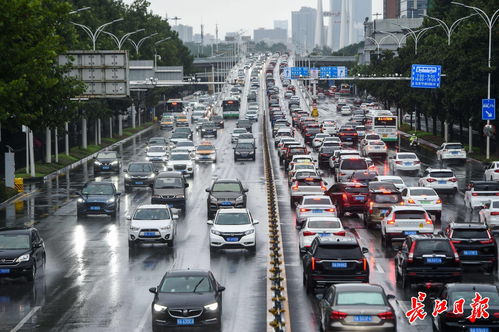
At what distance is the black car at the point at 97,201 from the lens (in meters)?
47.3

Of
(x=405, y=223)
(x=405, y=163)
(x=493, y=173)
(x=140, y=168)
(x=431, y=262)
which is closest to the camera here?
(x=431, y=262)

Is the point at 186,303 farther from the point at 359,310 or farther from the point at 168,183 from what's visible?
the point at 168,183

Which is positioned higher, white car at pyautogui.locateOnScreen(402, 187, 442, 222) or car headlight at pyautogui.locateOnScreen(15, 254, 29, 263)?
car headlight at pyautogui.locateOnScreen(15, 254, 29, 263)

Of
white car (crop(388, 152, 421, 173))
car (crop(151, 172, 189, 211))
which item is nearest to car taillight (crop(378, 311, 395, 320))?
car (crop(151, 172, 189, 211))

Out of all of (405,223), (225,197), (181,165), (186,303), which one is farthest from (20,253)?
(181,165)

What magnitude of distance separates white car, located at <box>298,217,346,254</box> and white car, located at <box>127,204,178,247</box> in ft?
17.7

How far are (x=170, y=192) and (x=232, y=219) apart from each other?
46.3 feet

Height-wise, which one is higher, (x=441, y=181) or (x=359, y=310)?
(x=359, y=310)

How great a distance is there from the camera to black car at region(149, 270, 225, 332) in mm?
22281

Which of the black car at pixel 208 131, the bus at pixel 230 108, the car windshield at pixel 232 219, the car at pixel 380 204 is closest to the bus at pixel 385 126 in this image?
the black car at pixel 208 131

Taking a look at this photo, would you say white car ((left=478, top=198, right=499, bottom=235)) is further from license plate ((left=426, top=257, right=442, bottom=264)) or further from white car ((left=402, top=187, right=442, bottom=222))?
license plate ((left=426, top=257, right=442, bottom=264))

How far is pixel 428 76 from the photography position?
9500 cm

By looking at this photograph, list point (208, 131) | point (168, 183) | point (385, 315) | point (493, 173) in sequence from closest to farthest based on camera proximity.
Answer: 1. point (385, 315)
2. point (168, 183)
3. point (493, 173)
4. point (208, 131)

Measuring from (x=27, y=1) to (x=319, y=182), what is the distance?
21.1m
